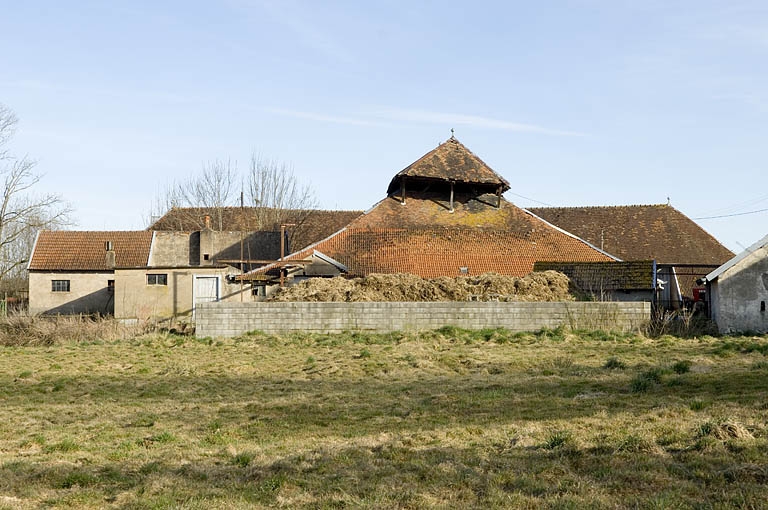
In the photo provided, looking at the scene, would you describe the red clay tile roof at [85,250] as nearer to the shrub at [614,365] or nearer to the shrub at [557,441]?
the shrub at [614,365]

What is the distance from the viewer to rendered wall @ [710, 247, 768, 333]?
21953 mm

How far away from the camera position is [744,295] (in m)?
22.2

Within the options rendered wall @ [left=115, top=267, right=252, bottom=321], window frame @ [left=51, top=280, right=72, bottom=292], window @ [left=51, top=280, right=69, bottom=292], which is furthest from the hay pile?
window @ [left=51, top=280, right=69, bottom=292]

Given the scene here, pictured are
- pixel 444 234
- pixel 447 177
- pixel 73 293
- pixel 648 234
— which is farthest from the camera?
pixel 648 234

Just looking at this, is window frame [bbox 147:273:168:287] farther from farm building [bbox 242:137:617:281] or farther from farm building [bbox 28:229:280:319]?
farm building [bbox 242:137:617:281]

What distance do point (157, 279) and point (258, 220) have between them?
69.4 feet

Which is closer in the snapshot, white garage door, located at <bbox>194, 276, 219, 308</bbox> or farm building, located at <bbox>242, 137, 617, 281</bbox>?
white garage door, located at <bbox>194, 276, 219, 308</bbox>

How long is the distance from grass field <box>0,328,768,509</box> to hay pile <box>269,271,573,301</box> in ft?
24.3

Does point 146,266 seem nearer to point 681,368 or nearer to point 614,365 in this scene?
point 614,365

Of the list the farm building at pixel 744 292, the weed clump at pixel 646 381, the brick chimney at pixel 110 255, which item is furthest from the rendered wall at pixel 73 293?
the weed clump at pixel 646 381

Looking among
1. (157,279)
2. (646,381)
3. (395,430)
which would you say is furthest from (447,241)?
(395,430)

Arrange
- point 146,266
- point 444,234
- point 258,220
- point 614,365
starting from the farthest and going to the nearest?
point 258,220 → point 444,234 → point 146,266 → point 614,365

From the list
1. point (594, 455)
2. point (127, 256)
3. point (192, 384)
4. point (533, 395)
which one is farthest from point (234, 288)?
point (594, 455)

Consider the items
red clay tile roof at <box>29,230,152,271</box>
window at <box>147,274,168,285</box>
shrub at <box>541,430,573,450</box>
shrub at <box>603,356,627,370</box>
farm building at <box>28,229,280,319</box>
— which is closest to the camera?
shrub at <box>541,430,573,450</box>
